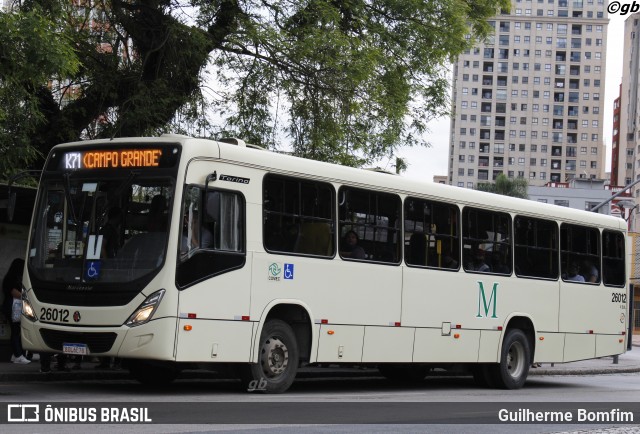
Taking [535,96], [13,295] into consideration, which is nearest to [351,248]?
[13,295]

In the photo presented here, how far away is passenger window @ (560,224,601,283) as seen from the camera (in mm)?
20234

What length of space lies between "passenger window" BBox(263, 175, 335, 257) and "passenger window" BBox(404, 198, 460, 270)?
1921 mm

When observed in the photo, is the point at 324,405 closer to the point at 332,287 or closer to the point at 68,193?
the point at 332,287

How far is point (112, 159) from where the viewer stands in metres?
13.6

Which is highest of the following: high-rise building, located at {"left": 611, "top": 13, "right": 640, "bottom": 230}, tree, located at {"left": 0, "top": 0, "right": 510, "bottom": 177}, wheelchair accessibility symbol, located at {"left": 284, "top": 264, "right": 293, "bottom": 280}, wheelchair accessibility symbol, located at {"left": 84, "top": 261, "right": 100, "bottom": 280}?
high-rise building, located at {"left": 611, "top": 13, "right": 640, "bottom": 230}

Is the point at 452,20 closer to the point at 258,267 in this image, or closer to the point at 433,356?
the point at 433,356

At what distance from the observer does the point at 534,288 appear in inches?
763

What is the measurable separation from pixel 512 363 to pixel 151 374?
686 centimetres

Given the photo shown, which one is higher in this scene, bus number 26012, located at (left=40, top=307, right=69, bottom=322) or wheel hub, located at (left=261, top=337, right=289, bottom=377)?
bus number 26012, located at (left=40, top=307, right=69, bottom=322)

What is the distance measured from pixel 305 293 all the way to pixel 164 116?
7.53 metres

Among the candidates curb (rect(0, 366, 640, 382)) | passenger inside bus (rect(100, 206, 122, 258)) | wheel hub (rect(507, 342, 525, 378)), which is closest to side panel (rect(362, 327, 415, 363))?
curb (rect(0, 366, 640, 382))

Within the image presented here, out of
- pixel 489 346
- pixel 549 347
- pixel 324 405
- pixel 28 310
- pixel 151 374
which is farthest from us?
pixel 549 347

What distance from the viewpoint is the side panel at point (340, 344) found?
1484 cm

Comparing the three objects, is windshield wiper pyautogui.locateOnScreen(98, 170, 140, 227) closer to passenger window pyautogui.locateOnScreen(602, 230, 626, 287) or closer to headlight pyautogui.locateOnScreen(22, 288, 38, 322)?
headlight pyautogui.locateOnScreen(22, 288, 38, 322)
